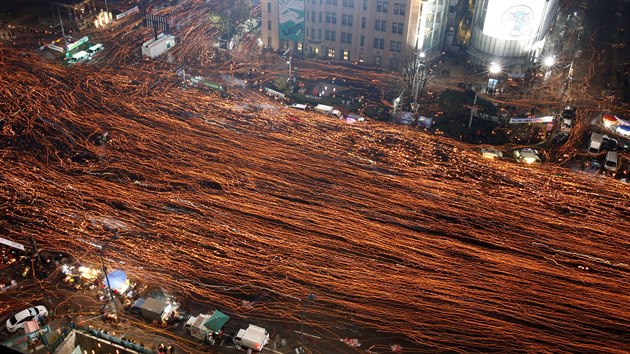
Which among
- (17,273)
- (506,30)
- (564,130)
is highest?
(506,30)

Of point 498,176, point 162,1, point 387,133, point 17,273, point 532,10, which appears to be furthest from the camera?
point 162,1

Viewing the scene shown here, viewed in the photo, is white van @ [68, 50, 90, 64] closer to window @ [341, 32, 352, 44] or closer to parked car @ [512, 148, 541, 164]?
window @ [341, 32, 352, 44]

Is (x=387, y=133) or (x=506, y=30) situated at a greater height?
(x=506, y=30)

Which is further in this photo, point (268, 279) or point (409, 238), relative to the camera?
point (409, 238)

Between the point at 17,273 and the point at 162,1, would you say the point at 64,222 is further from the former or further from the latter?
the point at 162,1

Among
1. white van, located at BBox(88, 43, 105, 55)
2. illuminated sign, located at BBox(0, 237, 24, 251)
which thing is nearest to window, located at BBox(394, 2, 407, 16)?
white van, located at BBox(88, 43, 105, 55)

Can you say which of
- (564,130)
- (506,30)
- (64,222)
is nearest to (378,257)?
(64,222)
